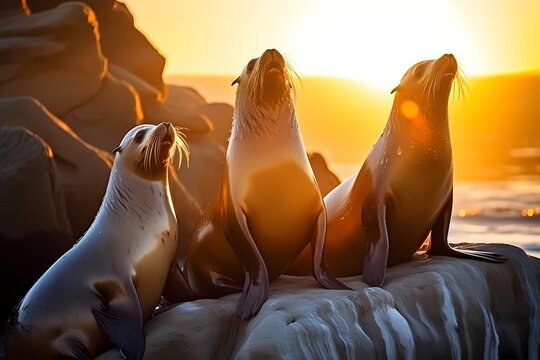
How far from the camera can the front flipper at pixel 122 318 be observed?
18.7 feet

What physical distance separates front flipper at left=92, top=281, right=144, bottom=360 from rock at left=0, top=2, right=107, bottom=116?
1132 centimetres

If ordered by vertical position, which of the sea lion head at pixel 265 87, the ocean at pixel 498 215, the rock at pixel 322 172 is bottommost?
the ocean at pixel 498 215

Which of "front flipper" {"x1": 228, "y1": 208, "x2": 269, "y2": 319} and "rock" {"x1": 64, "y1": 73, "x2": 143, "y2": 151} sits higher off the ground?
"front flipper" {"x1": 228, "y1": 208, "x2": 269, "y2": 319}

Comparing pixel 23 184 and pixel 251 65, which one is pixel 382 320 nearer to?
pixel 251 65

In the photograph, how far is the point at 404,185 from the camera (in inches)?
271

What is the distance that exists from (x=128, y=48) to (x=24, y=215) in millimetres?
10611

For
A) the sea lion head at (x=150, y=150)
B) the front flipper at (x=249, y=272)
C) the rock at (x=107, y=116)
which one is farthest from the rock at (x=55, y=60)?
the front flipper at (x=249, y=272)

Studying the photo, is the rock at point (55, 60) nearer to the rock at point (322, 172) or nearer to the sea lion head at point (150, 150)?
the rock at point (322, 172)

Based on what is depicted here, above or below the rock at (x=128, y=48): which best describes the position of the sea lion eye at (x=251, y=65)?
above

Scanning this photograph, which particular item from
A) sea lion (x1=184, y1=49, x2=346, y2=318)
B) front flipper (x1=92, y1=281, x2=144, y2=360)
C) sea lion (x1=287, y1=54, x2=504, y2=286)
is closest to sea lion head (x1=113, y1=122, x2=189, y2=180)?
sea lion (x1=184, y1=49, x2=346, y2=318)

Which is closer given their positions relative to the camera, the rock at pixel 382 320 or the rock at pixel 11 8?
the rock at pixel 382 320

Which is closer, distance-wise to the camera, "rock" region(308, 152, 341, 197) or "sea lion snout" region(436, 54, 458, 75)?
"sea lion snout" region(436, 54, 458, 75)

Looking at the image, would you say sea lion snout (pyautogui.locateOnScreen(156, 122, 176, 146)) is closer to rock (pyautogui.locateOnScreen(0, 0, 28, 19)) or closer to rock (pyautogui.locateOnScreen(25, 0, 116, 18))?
rock (pyautogui.locateOnScreen(0, 0, 28, 19))

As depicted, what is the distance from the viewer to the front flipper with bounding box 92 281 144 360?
18.7 feet
